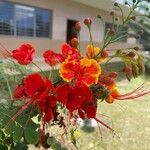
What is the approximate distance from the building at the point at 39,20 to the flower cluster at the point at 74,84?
40.6ft

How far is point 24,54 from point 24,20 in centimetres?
1453

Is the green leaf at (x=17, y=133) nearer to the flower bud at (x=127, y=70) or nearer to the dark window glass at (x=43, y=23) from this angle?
the flower bud at (x=127, y=70)

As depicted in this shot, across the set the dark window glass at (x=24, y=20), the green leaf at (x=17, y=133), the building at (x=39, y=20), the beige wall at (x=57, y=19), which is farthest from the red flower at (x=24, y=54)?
the dark window glass at (x=24, y=20)

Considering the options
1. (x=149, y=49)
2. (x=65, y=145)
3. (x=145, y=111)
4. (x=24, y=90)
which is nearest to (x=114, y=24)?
(x=24, y=90)

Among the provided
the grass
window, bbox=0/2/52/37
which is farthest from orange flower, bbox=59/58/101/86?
window, bbox=0/2/52/37

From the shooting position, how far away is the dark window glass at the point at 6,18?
1466 centimetres

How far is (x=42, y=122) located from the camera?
5.19 feet

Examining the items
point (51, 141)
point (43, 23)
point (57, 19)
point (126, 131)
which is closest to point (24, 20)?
point (43, 23)

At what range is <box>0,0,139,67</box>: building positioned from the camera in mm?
14999

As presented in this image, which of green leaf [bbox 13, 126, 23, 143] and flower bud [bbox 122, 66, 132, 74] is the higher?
flower bud [bbox 122, 66, 132, 74]

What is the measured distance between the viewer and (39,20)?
16.9 meters

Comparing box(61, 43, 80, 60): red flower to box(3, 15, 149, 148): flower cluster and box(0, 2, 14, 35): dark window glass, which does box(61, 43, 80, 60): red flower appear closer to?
box(3, 15, 149, 148): flower cluster

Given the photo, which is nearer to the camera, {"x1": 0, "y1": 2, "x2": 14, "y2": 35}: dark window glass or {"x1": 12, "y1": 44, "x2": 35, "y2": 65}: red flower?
{"x1": 12, "y1": 44, "x2": 35, "y2": 65}: red flower

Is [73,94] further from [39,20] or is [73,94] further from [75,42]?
[39,20]
